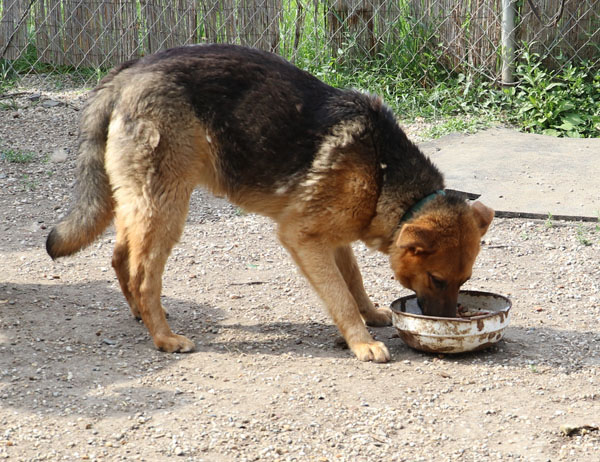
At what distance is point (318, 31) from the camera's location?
33.5ft

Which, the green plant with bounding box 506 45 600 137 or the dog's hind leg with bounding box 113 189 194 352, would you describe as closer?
the dog's hind leg with bounding box 113 189 194 352

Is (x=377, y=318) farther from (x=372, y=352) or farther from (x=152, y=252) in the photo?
(x=152, y=252)

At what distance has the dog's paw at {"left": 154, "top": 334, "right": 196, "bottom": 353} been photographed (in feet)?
15.8

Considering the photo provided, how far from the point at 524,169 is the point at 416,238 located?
12.0 ft

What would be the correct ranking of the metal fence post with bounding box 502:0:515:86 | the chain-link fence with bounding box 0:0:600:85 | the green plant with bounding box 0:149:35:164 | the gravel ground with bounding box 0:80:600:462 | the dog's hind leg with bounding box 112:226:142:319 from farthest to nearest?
the chain-link fence with bounding box 0:0:600:85, the metal fence post with bounding box 502:0:515:86, the green plant with bounding box 0:149:35:164, the dog's hind leg with bounding box 112:226:142:319, the gravel ground with bounding box 0:80:600:462

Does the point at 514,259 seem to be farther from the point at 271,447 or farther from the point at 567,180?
the point at 271,447

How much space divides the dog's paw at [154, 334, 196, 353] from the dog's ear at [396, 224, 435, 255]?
4.58 feet

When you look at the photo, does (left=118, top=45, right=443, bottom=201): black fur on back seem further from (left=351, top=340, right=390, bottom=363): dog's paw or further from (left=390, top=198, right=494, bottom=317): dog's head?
(left=351, top=340, right=390, bottom=363): dog's paw

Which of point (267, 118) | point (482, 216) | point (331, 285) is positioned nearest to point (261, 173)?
point (267, 118)

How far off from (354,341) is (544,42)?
→ 20.1 ft

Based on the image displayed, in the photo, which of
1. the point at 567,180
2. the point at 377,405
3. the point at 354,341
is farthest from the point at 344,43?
the point at 377,405

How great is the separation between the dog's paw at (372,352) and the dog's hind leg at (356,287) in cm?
65

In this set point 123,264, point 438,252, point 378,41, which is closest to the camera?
point 438,252

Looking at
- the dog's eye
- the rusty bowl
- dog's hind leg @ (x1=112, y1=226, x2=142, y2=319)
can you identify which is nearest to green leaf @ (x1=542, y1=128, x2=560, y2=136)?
the rusty bowl
